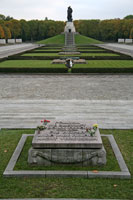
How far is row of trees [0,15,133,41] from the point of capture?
110 m

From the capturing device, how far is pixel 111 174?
633 cm

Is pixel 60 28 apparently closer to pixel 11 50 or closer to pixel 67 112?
pixel 11 50

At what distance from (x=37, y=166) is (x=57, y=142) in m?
1.03

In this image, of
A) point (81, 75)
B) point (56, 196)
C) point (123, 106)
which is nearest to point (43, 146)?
point (56, 196)

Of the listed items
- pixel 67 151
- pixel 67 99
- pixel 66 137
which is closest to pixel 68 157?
pixel 67 151

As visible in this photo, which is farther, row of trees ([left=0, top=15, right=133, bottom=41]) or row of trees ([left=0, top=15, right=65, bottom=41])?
row of trees ([left=0, top=15, right=65, bottom=41])

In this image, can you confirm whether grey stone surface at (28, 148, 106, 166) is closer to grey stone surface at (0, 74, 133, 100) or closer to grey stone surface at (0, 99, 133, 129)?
grey stone surface at (0, 99, 133, 129)

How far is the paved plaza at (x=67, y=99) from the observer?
Answer: 1127cm

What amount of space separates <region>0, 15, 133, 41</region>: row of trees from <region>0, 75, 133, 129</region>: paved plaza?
94922 mm

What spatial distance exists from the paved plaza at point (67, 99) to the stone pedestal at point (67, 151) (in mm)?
3574

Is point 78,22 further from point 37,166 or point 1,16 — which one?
point 37,166

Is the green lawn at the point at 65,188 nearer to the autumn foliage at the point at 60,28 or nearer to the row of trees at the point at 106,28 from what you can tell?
the row of trees at the point at 106,28

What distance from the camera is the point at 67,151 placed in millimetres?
6660

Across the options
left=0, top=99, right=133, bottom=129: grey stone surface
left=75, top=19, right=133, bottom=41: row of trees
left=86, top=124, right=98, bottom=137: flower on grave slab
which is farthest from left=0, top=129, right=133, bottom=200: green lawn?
left=75, top=19, right=133, bottom=41: row of trees
